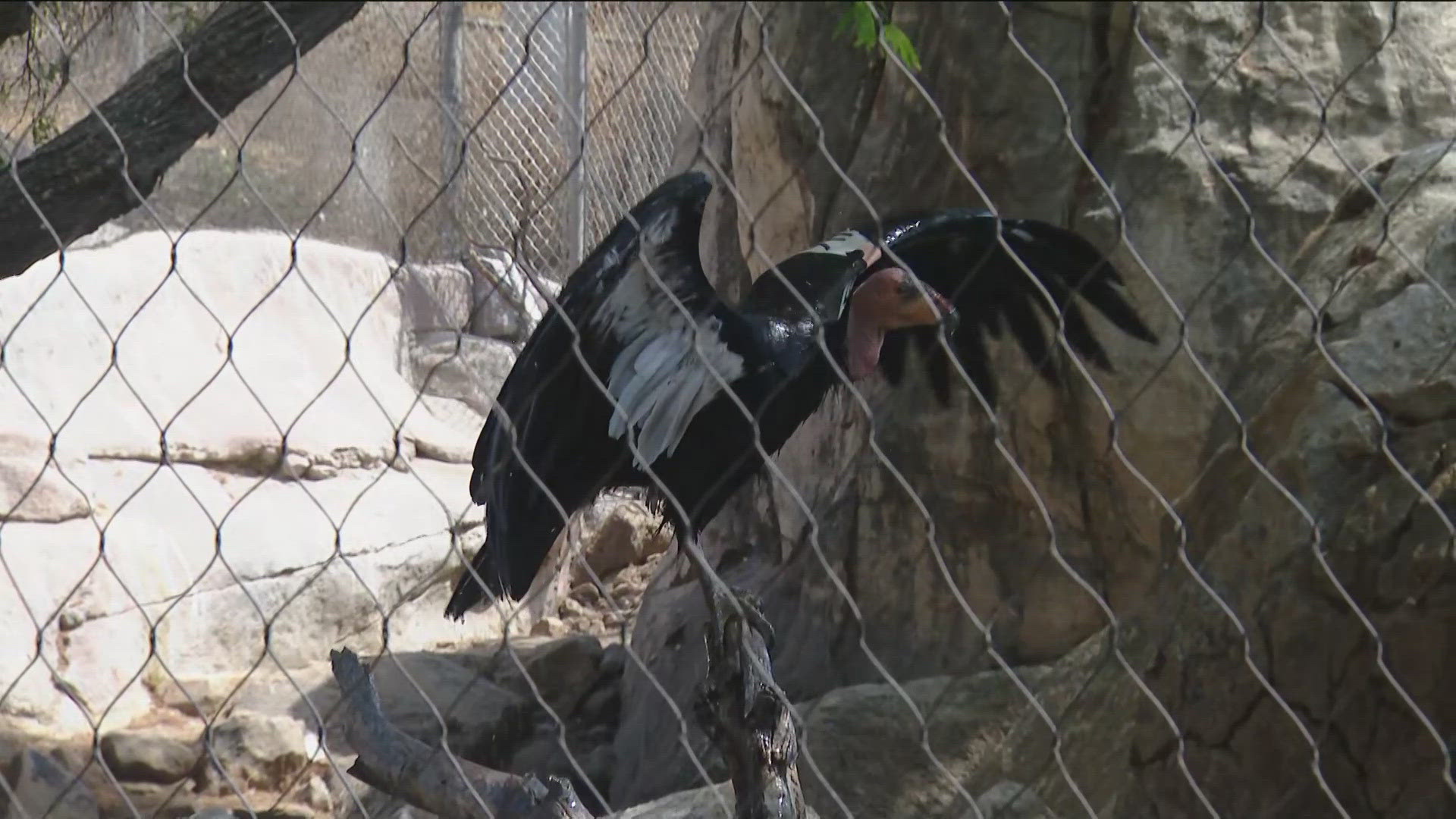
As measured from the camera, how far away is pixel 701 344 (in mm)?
2412

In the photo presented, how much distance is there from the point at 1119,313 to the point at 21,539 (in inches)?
111

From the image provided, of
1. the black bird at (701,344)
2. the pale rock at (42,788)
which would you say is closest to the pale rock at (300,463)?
the pale rock at (42,788)

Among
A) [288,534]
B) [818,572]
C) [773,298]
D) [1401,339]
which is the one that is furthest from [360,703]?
[288,534]

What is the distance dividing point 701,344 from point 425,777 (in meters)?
0.80

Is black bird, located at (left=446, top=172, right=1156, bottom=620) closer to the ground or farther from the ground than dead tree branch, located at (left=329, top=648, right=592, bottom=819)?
farther from the ground

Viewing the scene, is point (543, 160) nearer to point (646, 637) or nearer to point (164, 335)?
point (164, 335)

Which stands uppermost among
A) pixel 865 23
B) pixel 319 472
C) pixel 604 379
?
pixel 319 472

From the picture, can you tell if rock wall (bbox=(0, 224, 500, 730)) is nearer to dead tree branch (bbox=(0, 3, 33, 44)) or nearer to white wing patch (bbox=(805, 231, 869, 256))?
white wing patch (bbox=(805, 231, 869, 256))

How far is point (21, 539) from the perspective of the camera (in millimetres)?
3775

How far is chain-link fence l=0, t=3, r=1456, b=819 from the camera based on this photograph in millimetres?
1941

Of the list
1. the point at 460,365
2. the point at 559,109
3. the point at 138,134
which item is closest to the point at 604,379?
the point at 138,134

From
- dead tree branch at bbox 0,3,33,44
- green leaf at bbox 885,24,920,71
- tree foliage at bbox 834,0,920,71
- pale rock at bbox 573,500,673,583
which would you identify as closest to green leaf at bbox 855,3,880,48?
tree foliage at bbox 834,0,920,71

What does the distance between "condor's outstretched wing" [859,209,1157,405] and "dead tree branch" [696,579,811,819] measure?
30.3 inches

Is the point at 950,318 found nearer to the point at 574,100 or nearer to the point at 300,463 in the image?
the point at 574,100
